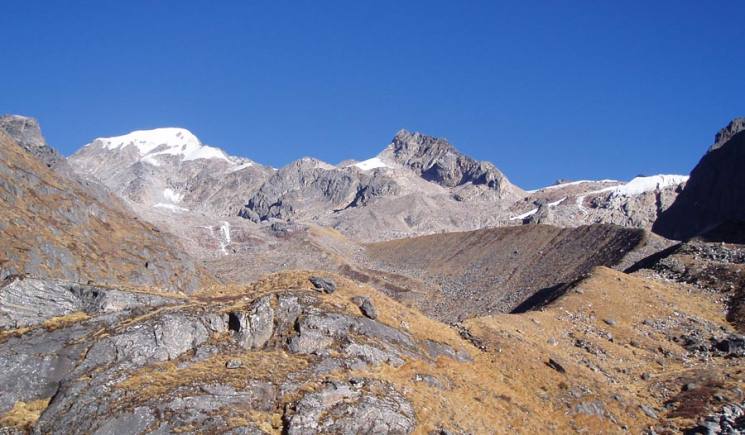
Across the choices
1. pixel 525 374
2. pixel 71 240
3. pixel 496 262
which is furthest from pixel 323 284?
pixel 496 262

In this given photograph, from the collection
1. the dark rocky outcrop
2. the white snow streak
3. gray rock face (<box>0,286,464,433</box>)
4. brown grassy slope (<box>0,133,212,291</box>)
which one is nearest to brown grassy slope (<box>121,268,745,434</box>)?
gray rock face (<box>0,286,464,433</box>)

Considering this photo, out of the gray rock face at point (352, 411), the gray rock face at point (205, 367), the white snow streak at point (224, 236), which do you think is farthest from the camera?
the white snow streak at point (224, 236)

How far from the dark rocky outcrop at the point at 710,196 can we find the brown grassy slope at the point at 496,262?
63.7m

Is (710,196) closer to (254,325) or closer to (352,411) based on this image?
(254,325)

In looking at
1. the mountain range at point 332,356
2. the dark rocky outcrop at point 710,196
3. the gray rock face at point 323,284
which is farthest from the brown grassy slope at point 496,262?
the dark rocky outcrop at point 710,196

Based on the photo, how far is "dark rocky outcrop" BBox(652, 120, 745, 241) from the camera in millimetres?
156000

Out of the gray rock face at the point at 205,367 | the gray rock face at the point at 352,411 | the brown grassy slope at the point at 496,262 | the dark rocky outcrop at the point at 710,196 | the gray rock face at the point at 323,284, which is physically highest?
the dark rocky outcrop at the point at 710,196

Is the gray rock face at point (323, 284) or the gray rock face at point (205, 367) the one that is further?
the gray rock face at point (323, 284)

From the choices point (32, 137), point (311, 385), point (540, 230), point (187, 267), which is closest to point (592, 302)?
point (311, 385)

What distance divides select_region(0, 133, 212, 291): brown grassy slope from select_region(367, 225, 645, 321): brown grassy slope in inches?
1417

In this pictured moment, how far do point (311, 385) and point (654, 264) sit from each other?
58484 mm

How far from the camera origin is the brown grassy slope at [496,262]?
286ft

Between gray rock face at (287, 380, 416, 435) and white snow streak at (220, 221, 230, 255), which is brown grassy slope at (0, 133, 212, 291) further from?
white snow streak at (220, 221, 230, 255)

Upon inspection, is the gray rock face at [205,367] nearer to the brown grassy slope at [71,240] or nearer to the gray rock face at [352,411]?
the gray rock face at [352,411]
